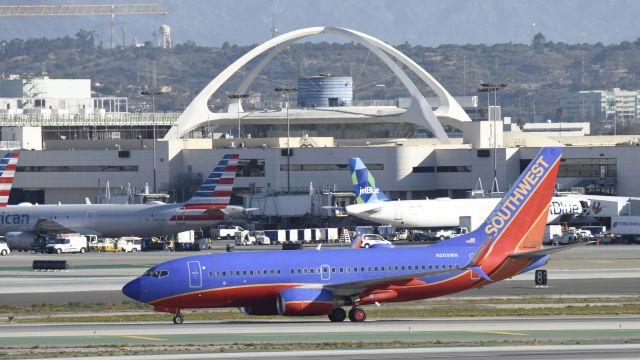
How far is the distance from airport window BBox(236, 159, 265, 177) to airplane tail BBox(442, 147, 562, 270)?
353 ft

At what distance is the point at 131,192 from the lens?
172 meters

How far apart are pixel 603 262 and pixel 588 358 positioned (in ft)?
188

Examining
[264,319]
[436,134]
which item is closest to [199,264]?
[264,319]

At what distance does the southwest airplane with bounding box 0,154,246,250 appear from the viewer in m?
133

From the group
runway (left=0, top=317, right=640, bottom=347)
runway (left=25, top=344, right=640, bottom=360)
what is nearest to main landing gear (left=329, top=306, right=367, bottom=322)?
runway (left=0, top=317, right=640, bottom=347)

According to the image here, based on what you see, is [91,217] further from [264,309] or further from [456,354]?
[456,354]

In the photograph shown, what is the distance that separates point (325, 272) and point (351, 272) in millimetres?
1237

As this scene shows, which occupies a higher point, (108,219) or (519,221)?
(519,221)

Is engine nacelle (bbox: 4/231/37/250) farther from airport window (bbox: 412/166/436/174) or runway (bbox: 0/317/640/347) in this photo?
runway (bbox: 0/317/640/347)

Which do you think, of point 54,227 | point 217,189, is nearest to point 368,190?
point 217,189

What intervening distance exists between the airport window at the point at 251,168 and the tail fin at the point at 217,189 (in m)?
39.8

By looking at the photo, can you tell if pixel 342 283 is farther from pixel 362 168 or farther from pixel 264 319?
pixel 362 168

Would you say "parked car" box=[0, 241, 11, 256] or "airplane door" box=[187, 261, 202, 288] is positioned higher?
"airplane door" box=[187, 261, 202, 288]

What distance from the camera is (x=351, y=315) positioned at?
6581 centimetres
